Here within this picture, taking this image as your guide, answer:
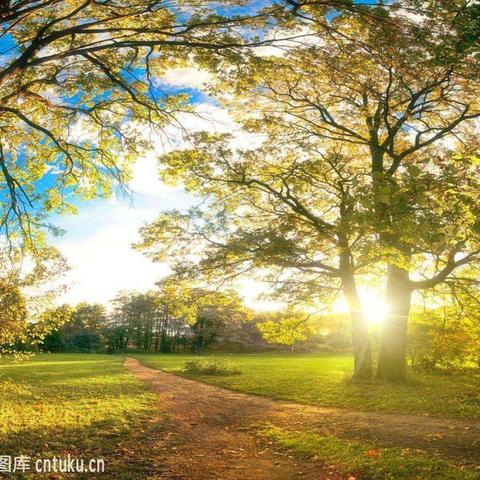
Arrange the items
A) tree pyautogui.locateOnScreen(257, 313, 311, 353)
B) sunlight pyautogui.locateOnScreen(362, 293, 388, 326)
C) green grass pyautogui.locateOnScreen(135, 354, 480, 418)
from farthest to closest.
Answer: tree pyautogui.locateOnScreen(257, 313, 311, 353), sunlight pyautogui.locateOnScreen(362, 293, 388, 326), green grass pyautogui.locateOnScreen(135, 354, 480, 418)

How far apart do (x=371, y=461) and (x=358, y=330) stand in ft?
44.3

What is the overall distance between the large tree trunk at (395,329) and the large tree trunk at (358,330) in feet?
2.70

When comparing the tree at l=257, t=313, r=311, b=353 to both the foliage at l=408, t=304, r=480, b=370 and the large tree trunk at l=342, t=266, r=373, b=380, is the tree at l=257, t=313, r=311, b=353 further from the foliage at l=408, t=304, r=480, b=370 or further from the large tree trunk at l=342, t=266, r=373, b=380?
the foliage at l=408, t=304, r=480, b=370

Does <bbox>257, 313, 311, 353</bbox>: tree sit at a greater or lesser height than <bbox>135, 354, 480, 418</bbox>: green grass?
greater

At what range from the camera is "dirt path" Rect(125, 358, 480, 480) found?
7.22m

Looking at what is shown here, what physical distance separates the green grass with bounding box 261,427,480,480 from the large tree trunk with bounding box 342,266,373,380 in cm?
1119

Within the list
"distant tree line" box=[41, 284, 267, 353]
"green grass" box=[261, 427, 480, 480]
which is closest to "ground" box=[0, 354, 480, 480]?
"green grass" box=[261, 427, 480, 480]

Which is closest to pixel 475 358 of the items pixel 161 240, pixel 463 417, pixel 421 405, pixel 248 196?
pixel 421 405

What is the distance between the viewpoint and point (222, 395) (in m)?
16.7

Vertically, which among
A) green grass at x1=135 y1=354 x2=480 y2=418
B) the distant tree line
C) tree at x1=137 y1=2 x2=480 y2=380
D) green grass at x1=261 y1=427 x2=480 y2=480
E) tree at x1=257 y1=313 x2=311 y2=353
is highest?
tree at x1=137 y1=2 x2=480 y2=380

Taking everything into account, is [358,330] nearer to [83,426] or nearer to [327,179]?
[327,179]

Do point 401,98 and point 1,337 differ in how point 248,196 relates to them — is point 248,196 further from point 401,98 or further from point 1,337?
point 1,337

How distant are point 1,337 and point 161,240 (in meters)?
8.15

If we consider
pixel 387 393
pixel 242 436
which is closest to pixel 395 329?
pixel 387 393
